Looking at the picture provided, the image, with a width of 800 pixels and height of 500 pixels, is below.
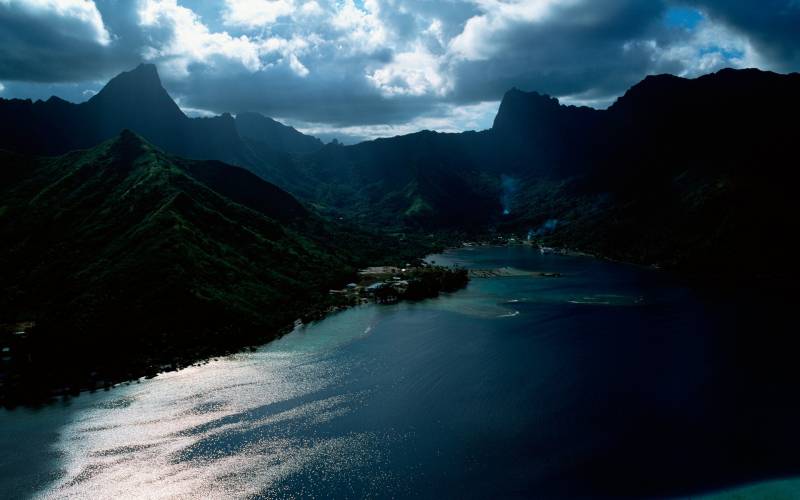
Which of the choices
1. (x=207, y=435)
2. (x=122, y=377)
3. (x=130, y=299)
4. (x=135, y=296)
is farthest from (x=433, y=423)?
(x=135, y=296)

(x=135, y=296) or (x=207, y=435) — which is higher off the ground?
(x=135, y=296)

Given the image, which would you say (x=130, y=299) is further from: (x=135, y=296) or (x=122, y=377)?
(x=122, y=377)

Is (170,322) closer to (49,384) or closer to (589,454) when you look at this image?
(49,384)

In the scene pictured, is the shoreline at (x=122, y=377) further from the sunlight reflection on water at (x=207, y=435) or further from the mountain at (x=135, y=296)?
the sunlight reflection on water at (x=207, y=435)

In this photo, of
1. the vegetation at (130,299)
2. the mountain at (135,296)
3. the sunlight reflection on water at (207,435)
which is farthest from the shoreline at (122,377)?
the sunlight reflection on water at (207,435)

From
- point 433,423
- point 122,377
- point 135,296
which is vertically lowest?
point 433,423

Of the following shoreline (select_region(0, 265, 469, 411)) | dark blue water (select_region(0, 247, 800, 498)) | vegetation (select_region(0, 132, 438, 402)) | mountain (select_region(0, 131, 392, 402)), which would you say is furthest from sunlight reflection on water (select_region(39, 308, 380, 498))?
mountain (select_region(0, 131, 392, 402))

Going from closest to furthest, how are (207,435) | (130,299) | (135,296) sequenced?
(207,435), (130,299), (135,296)

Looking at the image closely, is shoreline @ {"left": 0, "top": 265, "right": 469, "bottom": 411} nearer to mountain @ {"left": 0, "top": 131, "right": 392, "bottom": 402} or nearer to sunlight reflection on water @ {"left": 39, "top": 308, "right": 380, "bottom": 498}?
mountain @ {"left": 0, "top": 131, "right": 392, "bottom": 402}

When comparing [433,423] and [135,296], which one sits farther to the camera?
[135,296]
